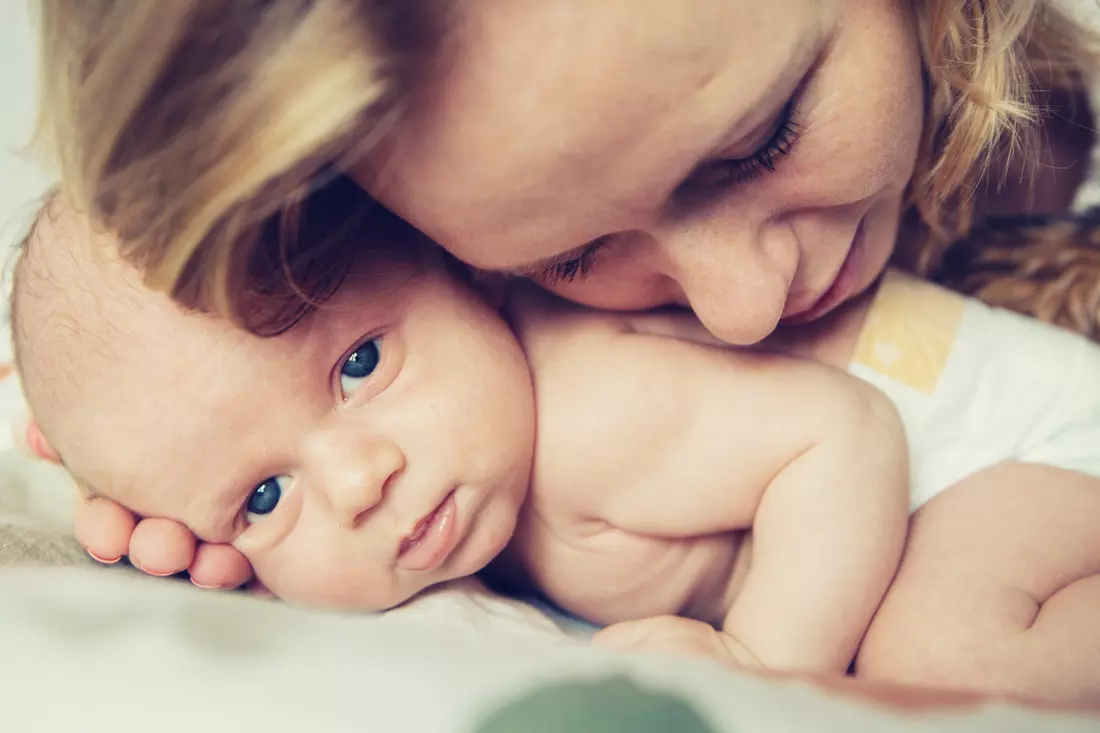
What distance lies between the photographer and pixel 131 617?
1.16 feet

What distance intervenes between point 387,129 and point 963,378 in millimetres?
551

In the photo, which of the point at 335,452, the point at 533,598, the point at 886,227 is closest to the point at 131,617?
the point at 335,452

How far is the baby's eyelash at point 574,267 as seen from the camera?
59 centimetres

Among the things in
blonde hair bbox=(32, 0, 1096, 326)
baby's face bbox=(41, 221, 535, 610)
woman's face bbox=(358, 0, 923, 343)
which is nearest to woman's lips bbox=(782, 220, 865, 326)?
woman's face bbox=(358, 0, 923, 343)

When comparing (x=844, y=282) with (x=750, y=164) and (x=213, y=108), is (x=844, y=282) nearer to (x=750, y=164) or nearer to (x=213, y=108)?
(x=750, y=164)

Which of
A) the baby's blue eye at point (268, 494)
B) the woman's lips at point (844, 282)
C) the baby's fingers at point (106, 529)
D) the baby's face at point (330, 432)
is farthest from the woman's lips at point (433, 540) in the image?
the woman's lips at point (844, 282)

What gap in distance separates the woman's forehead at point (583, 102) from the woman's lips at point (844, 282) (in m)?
0.20

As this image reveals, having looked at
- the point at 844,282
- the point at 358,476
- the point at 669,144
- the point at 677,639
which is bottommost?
the point at 677,639

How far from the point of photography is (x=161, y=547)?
630 millimetres

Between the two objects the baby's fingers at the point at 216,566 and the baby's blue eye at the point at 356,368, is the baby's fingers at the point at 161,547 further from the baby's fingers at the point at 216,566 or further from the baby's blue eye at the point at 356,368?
the baby's blue eye at the point at 356,368

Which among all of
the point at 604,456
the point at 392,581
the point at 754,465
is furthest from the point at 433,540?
the point at 754,465

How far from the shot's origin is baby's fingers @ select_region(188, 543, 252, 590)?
2.14 ft

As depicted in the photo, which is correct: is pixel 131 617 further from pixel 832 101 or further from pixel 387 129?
pixel 832 101

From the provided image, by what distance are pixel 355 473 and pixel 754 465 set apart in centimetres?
31
